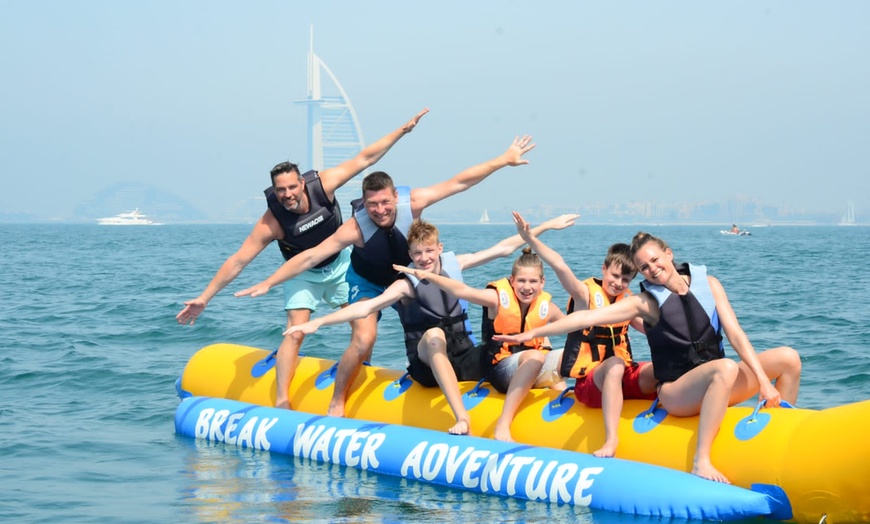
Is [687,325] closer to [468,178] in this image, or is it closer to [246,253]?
[468,178]

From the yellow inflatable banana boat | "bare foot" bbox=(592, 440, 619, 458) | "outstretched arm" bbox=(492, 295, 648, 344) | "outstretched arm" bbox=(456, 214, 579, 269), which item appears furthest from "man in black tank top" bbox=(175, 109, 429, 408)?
"bare foot" bbox=(592, 440, 619, 458)


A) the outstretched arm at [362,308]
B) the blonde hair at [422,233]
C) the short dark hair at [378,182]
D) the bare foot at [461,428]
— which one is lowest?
the bare foot at [461,428]

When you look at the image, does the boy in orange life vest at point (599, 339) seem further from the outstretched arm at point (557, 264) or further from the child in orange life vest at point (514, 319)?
the child in orange life vest at point (514, 319)

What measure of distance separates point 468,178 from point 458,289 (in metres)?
0.81

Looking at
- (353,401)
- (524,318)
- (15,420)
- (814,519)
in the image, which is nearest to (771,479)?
(814,519)

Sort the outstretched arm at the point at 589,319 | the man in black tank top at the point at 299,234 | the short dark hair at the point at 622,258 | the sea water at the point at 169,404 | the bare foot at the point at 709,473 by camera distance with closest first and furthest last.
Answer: the bare foot at the point at 709,473
the outstretched arm at the point at 589,319
the sea water at the point at 169,404
the short dark hair at the point at 622,258
the man in black tank top at the point at 299,234

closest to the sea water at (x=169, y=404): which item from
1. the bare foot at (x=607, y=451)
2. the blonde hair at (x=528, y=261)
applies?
the bare foot at (x=607, y=451)

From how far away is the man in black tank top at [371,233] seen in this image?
6.47m

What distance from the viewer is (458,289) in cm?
600

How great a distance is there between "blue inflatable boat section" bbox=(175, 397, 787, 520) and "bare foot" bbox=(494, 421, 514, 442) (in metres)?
0.09

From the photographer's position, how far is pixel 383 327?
1430 centimetres

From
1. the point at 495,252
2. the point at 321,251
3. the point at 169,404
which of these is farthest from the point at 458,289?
the point at 169,404

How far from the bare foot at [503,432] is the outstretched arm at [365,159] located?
5.85 ft

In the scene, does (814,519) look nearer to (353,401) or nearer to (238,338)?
(353,401)
